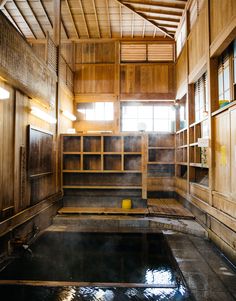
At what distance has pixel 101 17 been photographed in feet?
27.8

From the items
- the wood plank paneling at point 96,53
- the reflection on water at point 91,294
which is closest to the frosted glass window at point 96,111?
the wood plank paneling at point 96,53

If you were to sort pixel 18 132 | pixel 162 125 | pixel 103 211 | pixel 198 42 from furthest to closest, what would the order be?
pixel 162 125 → pixel 103 211 → pixel 198 42 → pixel 18 132

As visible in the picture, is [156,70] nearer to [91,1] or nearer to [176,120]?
[176,120]

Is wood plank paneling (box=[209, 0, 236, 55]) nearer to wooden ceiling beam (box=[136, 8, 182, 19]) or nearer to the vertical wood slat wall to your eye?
the vertical wood slat wall

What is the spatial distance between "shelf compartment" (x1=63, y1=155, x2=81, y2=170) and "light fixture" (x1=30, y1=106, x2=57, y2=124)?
3.94 feet

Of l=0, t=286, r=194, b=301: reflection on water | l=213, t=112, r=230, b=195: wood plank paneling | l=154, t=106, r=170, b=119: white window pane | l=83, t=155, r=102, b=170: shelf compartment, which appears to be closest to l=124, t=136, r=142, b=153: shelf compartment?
l=83, t=155, r=102, b=170: shelf compartment

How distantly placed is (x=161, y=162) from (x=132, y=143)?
7.36ft

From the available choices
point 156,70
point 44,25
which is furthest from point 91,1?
point 156,70

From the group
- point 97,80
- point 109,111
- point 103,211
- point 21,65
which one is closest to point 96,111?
point 109,111

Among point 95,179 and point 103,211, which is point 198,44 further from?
point 103,211

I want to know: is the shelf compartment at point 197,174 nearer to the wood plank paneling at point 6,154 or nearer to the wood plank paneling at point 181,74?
the wood plank paneling at point 181,74

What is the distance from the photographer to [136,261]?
428 cm

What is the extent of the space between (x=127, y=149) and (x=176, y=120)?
9.50 feet

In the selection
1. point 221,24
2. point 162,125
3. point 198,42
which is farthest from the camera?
point 162,125
